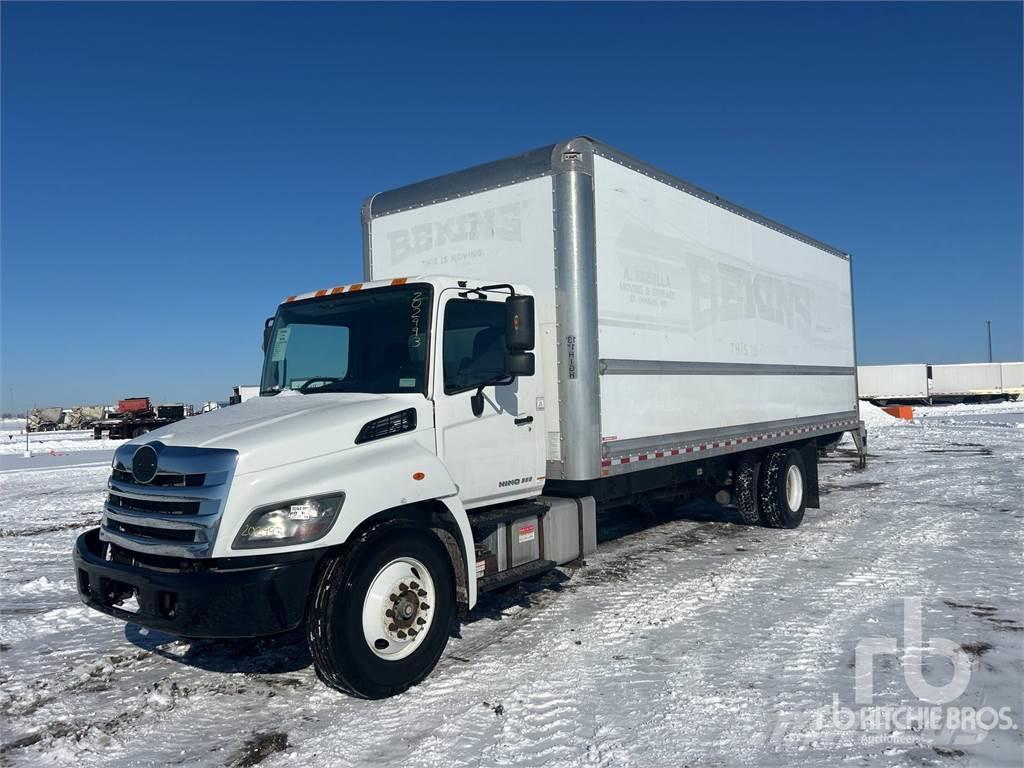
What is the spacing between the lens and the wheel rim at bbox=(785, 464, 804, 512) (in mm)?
10008

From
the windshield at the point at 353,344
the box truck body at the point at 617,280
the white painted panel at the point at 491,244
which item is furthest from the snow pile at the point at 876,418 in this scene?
the windshield at the point at 353,344

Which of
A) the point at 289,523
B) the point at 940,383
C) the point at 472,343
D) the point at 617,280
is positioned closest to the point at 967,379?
the point at 940,383

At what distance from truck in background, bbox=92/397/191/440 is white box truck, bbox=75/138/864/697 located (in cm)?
3408

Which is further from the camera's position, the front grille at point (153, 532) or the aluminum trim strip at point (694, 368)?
the aluminum trim strip at point (694, 368)

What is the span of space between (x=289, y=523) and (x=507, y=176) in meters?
3.80

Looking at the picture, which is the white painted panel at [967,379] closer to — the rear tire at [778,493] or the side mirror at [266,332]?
the rear tire at [778,493]

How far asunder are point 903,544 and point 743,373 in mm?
2642

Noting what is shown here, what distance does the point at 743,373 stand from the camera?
895 centimetres

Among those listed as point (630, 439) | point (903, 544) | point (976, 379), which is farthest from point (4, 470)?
point (976, 379)

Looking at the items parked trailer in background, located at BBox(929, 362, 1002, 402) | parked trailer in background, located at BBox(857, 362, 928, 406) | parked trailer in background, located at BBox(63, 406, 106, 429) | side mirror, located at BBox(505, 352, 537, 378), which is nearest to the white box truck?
side mirror, located at BBox(505, 352, 537, 378)

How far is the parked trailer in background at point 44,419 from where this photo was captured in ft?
193

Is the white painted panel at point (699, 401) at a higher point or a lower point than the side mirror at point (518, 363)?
lower

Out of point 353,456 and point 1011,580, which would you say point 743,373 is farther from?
point 353,456

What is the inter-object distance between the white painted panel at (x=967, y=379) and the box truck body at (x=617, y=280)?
53594mm
